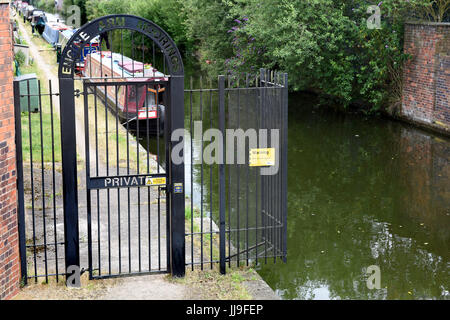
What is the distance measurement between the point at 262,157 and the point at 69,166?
2.13 meters

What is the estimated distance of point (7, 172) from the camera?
245 inches

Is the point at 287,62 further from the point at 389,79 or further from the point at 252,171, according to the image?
the point at 252,171

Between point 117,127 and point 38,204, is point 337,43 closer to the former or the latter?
point 38,204

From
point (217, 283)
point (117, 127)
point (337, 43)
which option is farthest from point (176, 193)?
point (337, 43)

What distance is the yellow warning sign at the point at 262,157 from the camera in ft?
23.6

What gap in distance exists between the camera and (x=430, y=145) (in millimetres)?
16188

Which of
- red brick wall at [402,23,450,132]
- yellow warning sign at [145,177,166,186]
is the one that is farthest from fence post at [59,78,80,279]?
red brick wall at [402,23,450,132]

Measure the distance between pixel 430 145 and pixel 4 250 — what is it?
40.9 feet

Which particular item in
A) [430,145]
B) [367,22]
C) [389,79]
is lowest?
[430,145]

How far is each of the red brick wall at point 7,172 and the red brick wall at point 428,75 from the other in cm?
1359

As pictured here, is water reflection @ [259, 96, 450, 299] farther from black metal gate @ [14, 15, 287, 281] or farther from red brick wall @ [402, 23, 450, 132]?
black metal gate @ [14, 15, 287, 281]

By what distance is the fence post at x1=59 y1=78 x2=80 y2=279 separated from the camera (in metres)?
6.33

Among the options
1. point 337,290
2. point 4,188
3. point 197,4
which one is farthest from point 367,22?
point 4,188

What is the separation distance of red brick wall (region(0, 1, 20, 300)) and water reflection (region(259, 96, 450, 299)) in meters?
3.46
